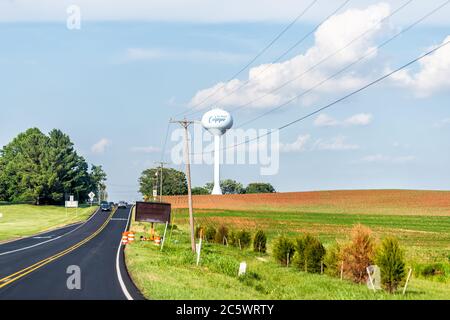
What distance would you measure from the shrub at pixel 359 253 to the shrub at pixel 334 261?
698mm

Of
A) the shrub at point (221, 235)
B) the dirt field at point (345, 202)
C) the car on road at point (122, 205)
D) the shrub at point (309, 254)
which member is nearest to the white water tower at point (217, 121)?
the dirt field at point (345, 202)

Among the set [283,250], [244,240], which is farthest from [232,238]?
[283,250]

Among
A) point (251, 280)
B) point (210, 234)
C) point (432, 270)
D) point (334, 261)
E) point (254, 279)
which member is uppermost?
point (210, 234)

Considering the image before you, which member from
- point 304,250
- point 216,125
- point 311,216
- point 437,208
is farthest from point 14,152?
point 304,250

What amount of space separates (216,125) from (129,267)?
320 ft

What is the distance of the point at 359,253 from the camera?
99.9 ft

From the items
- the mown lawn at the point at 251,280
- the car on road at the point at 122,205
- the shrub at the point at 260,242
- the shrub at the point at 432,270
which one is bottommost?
the shrub at the point at 432,270

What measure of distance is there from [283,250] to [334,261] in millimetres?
6425

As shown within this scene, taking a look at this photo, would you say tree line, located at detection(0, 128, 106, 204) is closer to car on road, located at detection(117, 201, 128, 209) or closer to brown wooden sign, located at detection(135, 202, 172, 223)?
car on road, located at detection(117, 201, 128, 209)

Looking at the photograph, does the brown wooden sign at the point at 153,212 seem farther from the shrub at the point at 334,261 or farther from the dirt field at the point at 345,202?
the dirt field at the point at 345,202

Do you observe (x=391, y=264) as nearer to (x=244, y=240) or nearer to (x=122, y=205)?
(x=244, y=240)

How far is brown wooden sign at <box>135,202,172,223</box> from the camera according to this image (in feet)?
181

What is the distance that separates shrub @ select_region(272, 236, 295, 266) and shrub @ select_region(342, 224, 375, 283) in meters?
7.93

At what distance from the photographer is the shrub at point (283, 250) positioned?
127 feet
